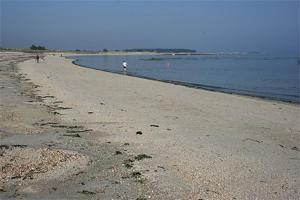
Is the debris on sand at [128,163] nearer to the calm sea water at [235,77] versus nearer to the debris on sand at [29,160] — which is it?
Result: the debris on sand at [29,160]

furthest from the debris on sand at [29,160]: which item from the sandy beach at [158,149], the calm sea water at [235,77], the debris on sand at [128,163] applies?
the calm sea water at [235,77]

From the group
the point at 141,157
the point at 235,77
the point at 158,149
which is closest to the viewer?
the point at 141,157

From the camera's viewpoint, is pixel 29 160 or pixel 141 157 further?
pixel 141 157

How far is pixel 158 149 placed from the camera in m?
9.92

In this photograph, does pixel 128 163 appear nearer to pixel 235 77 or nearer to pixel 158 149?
pixel 158 149

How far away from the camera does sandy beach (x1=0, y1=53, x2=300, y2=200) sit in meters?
7.08

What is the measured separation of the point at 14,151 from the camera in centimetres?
926

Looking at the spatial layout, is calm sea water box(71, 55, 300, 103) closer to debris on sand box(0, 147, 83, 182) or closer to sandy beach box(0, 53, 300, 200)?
sandy beach box(0, 53, 300, 200)

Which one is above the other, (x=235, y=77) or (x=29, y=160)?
(x=29, y=160)

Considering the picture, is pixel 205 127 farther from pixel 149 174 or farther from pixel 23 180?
pixel 23 180

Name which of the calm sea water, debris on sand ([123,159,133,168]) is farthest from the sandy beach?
the calm sea water

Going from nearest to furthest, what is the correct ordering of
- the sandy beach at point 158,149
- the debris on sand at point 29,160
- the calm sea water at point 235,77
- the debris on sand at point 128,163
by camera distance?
1. the sandy beach at point 158,149
2. the debris on sand at point 29,160
3. the debris on sand at point 128,163
4. the calm sea water at point 235,77

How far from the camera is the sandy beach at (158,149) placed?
708 centimetres

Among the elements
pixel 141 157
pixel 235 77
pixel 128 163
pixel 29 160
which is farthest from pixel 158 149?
pixel 235 77
